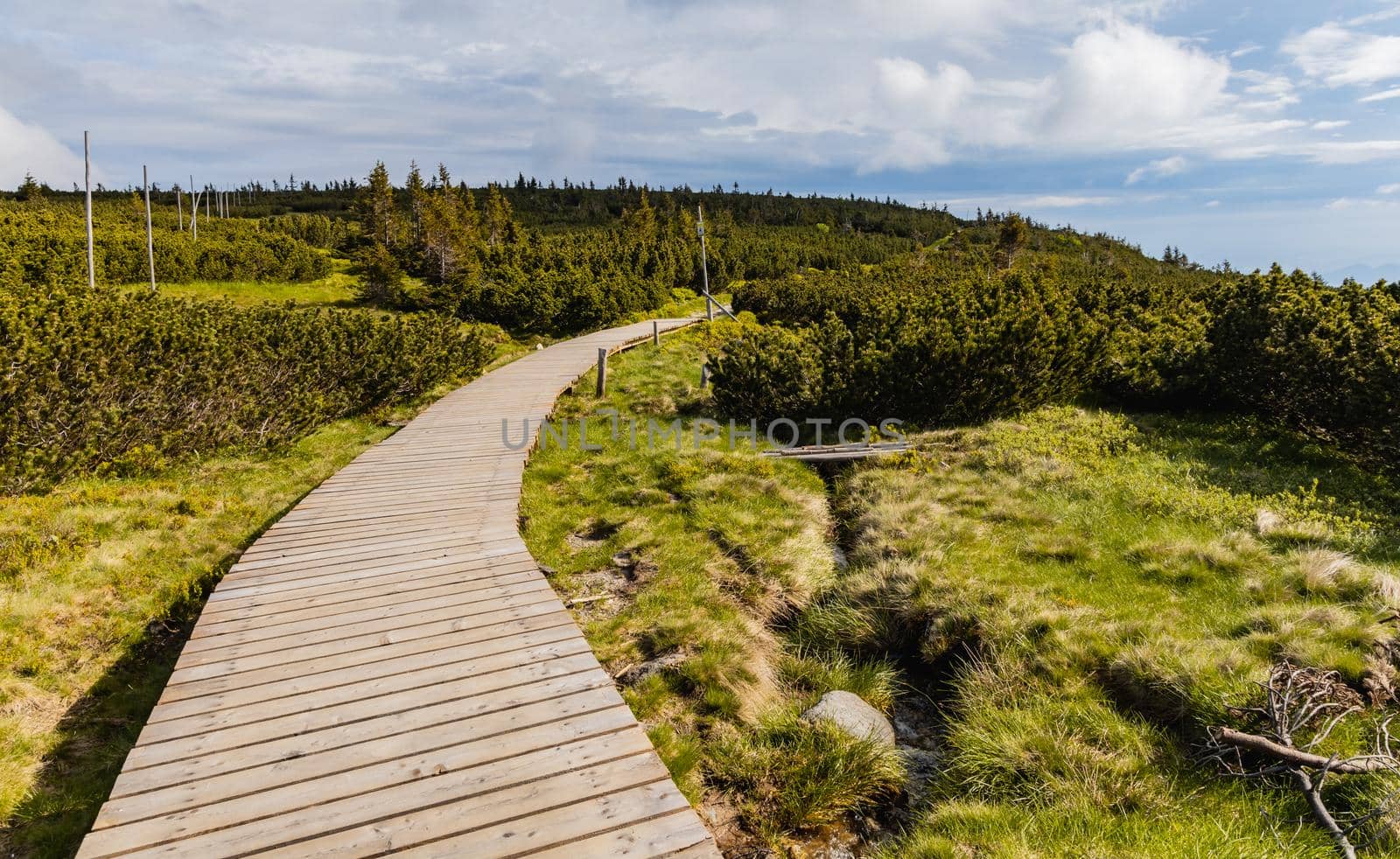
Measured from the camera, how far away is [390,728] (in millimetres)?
4070

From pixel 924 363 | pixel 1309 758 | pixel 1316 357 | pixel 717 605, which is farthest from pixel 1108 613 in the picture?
pixel 1316 357

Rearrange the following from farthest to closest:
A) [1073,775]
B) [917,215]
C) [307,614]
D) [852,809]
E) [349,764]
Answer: [917,215], [307,614], [852,809], [1073,775], [349,764]

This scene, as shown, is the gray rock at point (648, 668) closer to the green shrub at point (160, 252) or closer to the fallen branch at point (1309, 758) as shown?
the fallen branch at point (1309, 758)

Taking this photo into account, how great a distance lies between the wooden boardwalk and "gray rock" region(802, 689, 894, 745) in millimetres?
1883

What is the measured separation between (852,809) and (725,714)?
1.25m

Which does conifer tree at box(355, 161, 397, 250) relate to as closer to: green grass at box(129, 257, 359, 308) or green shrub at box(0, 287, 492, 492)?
green grass at box(129, 257, 359, 308)

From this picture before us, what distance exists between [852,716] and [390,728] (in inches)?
136

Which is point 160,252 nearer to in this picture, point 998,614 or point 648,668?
point 648,668

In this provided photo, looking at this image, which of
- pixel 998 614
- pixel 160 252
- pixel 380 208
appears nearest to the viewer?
pixel 998 614

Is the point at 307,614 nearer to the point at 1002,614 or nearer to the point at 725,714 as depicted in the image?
the point at 725,714

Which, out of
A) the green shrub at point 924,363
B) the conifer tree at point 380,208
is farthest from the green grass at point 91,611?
the conifer tree at point 380,208

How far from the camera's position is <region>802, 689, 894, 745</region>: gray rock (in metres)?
5.18

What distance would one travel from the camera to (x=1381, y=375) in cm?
922

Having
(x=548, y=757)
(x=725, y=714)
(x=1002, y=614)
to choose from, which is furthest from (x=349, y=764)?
(x=1002, y=614)
